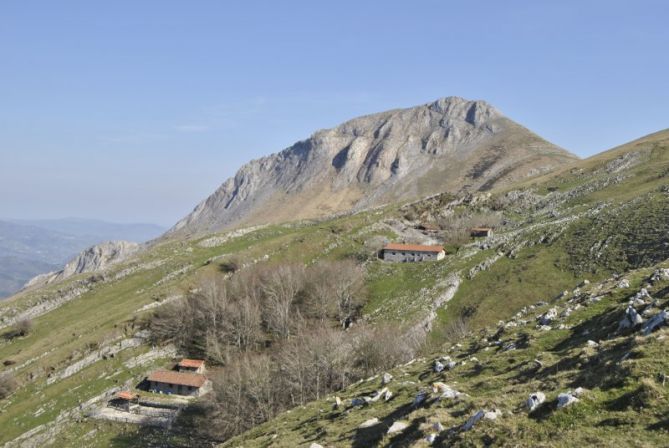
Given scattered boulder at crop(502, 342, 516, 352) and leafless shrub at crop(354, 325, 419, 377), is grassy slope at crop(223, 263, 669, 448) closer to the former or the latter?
scattered boulder at crop(502, 342, 516, 352)

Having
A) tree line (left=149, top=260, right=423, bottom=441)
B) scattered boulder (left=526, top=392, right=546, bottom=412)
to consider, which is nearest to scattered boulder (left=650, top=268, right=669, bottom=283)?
scattered boulder (left=526, top=392, right=546, bottom=412)

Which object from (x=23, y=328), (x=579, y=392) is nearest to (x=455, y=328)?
(x=579, y=392)

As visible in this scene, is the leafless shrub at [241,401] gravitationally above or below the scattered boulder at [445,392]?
below

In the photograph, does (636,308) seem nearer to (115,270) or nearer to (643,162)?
(643,162)

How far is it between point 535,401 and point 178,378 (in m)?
61.9

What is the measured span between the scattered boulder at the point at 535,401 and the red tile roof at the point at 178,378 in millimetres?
59315

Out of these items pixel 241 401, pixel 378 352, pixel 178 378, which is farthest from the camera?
pixel 178 378

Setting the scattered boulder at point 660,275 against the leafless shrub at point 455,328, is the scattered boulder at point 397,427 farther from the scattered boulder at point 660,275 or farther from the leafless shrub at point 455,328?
the leafless shrub at point 455,328

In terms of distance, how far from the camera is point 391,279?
287 ft

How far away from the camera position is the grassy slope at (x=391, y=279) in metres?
68.6

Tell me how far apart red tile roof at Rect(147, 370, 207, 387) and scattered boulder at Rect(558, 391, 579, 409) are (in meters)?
60.2

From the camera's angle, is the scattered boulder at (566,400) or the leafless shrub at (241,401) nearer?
the scattered boulder at (566,400)

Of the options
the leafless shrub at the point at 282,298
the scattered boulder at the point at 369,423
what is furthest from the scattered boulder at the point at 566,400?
the leafless shrub at the point at 282,298

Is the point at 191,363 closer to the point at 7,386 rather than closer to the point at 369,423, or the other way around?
the point at 7,386
